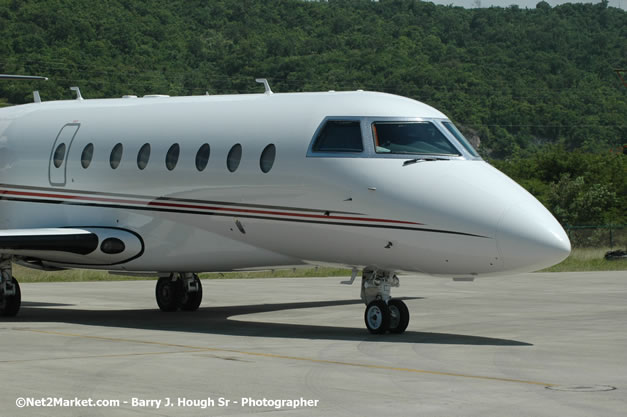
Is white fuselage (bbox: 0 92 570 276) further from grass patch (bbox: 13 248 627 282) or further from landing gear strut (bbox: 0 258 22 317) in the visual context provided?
grass patch (bbox: 13 248 627 282)

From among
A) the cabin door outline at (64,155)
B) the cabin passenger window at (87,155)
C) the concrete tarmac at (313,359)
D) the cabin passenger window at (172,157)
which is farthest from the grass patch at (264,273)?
the cabin passenger window at (172,157)

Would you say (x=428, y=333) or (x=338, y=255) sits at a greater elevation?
(x=338, y=255)

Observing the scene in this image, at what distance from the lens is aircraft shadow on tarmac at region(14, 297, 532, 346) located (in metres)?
16.8

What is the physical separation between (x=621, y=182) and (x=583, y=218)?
9479 mm

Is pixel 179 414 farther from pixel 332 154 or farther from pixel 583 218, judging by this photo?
pixel 583 218

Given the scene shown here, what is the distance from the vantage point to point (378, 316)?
16.9m

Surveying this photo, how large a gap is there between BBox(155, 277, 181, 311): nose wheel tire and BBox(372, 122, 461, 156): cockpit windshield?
730cm

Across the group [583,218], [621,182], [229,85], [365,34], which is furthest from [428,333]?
[365,34]

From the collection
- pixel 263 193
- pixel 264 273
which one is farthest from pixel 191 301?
pixel 264 273

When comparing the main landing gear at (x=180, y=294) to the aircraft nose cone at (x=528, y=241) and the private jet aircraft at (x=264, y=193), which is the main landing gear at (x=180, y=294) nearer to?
the private jet aircraft at (x=264, y=193)

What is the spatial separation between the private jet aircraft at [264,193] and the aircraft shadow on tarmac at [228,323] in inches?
25.6

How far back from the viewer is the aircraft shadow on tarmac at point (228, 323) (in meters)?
16.8

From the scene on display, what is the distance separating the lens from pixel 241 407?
1048 centimetres

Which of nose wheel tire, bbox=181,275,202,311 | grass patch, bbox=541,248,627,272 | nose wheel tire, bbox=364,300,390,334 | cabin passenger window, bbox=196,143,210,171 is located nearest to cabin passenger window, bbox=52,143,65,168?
cabin passenger window, bbox=196,143,210,171
